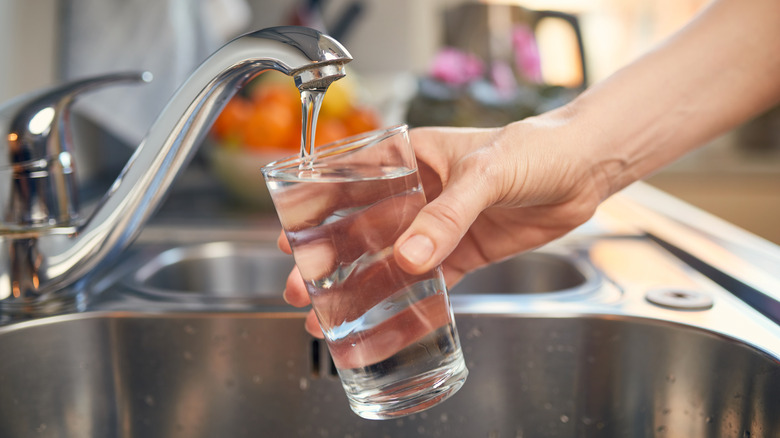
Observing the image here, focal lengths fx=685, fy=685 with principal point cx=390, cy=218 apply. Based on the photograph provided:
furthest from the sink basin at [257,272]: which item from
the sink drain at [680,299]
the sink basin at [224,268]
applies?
the sink drain at [680,299]

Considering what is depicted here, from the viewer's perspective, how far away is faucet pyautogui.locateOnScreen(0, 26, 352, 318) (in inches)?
20.4

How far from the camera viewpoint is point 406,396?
1.37ft

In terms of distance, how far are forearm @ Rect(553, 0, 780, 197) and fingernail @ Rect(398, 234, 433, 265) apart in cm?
26

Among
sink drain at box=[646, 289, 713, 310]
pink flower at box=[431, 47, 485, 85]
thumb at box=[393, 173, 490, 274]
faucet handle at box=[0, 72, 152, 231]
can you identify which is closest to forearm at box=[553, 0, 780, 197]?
sink drain at box=[646, 289, 713, 310]

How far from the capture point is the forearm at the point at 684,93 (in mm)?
608

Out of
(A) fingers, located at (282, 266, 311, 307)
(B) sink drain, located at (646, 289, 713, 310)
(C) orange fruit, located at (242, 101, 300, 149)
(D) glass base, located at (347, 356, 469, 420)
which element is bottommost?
(B) sink drain, located at (646, 289, 713, 310)

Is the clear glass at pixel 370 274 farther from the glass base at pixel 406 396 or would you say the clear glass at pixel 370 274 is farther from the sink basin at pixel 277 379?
the sink basin at pixel 277 379

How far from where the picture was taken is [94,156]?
114 centimetres

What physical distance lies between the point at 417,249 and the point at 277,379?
28 centimetres

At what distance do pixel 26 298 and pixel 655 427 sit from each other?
21.2 inches

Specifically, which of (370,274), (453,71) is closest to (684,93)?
(370,274)

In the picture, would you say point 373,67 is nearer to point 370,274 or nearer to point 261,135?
point 261,135

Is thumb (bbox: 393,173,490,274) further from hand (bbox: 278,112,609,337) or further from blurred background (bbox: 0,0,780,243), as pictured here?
blurred background (bbox: 0,0,780,243)

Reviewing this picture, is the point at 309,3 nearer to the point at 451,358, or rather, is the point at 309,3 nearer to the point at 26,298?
the point at 26,298
